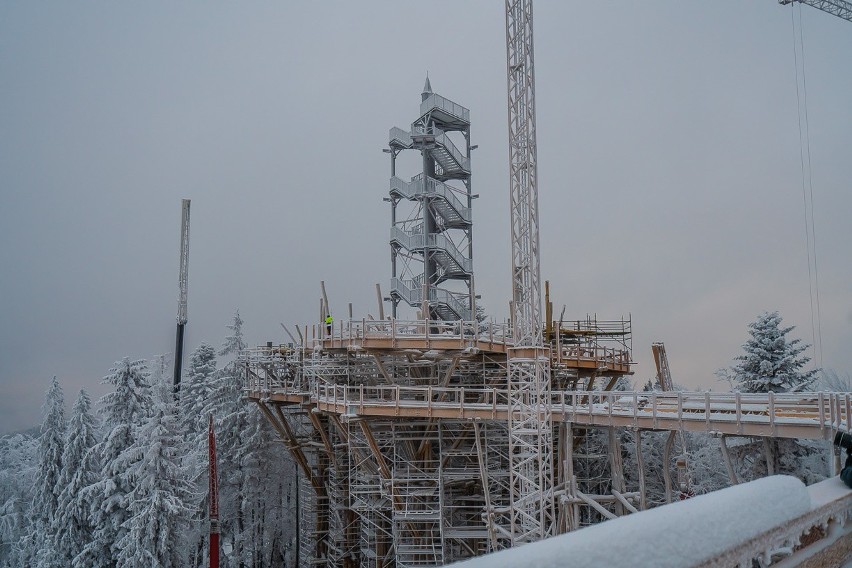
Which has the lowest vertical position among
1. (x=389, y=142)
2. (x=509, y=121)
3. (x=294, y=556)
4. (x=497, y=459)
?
(x=294, y=556)

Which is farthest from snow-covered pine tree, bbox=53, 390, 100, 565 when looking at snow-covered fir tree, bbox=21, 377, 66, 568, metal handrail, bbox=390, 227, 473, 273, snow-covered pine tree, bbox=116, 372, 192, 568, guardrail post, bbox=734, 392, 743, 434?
guardrail post, bbox=734, 392, 743, 434

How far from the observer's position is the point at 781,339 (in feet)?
90.3

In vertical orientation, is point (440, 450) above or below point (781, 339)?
below

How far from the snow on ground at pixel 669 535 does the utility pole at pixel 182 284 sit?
39571mm

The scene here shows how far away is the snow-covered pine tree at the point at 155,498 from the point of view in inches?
1165

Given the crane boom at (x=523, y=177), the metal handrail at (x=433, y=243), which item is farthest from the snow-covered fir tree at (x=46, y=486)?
the crane boom at (x=523, y=177)

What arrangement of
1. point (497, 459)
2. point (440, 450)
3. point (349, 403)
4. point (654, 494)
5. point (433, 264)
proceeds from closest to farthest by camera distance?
point (349, 403), point (440, 450), point (497, 459), point (654, 494), point (433, 264)

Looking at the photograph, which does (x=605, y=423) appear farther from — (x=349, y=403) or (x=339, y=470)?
(x=339, y=470)

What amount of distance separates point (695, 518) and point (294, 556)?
153ft

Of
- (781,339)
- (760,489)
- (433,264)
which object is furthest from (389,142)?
(760,489)

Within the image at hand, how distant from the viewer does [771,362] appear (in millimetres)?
27250

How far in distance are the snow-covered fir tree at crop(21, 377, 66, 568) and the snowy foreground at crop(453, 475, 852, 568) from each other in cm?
3477

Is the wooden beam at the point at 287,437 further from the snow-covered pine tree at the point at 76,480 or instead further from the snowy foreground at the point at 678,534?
the snowy foreground at the point at 678,534

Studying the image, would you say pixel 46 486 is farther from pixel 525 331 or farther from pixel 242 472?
pixel 525 331
